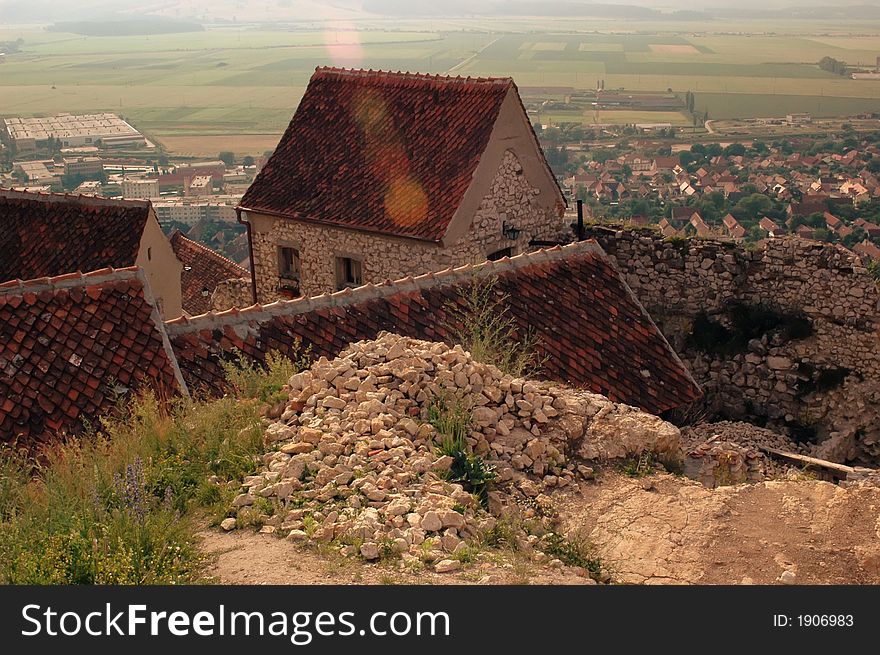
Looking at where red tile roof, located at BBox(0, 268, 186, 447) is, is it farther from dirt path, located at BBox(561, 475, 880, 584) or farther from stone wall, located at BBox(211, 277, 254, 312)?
stone wall, located at BBox(211, 277, 254, 312)

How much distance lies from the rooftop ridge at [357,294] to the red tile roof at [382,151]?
2.58 metres

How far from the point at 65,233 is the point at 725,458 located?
1199 centimetres

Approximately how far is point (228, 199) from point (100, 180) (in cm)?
1614

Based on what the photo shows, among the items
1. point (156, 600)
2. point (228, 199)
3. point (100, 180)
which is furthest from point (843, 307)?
point (100, 180)

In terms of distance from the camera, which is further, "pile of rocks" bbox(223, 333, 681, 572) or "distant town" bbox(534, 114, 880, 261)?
"distant town" bbox(534, 114, 880, 261)

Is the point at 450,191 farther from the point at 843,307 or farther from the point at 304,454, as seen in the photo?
the point at 304,454

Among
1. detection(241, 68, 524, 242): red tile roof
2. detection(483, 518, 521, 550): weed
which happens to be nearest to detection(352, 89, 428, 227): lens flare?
detection(241, 68, 524, 242): red tile roof

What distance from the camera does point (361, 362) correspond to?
28.9 ft

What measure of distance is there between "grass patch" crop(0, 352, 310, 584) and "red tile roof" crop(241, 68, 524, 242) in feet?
25.5

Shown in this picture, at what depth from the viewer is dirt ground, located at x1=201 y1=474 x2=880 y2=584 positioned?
20.5ft

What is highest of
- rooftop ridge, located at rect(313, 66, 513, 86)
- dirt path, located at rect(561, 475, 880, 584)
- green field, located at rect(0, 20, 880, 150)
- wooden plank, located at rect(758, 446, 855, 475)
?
green field, located at rect(0, 20, 880, 150)

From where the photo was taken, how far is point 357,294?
12.2 m

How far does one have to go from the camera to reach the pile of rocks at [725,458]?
9.51 m

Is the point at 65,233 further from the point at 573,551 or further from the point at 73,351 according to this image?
the point at 573,551
